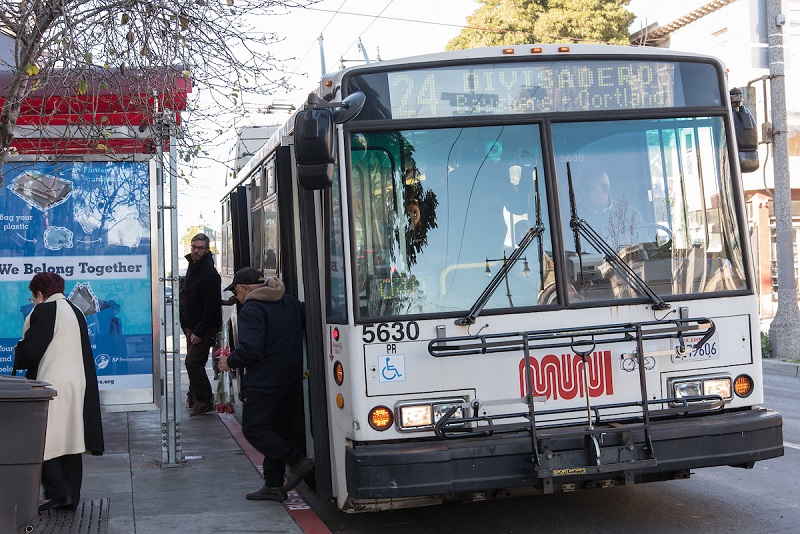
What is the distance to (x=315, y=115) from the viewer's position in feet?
19.2

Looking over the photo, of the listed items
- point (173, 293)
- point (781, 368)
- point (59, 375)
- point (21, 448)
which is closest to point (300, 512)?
point (59, 375)

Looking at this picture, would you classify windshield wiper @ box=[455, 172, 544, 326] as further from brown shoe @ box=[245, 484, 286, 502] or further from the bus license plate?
brown shoe @ box=[245, 484, 286, 502]

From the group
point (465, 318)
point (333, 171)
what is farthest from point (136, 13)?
point (465, 318)

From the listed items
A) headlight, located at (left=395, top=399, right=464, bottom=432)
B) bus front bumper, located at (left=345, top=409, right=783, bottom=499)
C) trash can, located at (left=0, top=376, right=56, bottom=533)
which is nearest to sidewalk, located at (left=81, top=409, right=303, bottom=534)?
trash can, located at (left=0, top=376, right=56, bottom=533)

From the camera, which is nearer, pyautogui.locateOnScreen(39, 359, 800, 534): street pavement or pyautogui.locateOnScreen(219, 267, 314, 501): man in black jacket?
pyautogui.locateOnScreen(39, 359, 800, 534): street pavement

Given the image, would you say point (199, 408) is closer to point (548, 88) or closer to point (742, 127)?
point (548, 88)

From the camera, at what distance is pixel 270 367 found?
24.1 ft

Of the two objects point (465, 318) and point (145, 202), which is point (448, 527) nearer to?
point (465, 318)

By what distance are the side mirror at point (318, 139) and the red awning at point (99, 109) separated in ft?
6.33

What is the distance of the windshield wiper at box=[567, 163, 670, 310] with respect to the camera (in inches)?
243

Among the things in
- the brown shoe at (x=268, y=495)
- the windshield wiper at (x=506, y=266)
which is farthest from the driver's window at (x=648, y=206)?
the brown shoe at (x=268, y=495)

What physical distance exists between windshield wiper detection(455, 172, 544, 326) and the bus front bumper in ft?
2.34

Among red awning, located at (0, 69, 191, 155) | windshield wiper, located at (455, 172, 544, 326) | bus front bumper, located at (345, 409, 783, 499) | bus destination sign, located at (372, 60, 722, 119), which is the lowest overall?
bus front bumper, located at (345, 409, 783, 499)

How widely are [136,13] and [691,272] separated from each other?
459 centimetres
